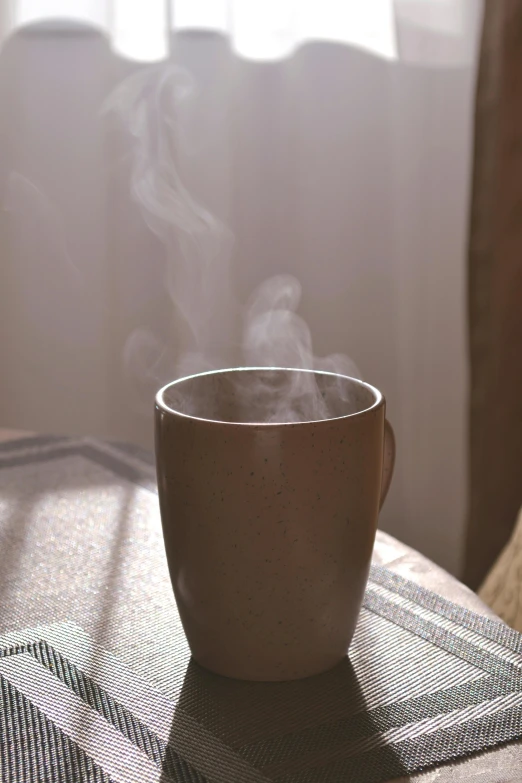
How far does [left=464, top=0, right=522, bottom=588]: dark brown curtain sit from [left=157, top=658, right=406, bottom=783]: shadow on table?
1166mm

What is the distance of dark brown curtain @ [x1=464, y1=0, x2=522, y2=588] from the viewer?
147 centimetres

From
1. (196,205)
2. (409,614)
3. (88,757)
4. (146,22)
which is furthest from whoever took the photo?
(196,205)

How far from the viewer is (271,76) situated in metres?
1.65

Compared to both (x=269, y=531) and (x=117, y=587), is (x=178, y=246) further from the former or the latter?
(x=269, y=531)

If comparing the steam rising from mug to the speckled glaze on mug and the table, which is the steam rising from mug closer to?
the table

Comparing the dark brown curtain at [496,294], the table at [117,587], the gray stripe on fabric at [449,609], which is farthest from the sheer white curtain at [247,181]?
the gray stripe on fabric at [449,609]

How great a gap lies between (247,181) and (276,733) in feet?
4.55

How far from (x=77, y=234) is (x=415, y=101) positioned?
727mm

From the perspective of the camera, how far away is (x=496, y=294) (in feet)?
5.02

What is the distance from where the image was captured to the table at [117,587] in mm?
418

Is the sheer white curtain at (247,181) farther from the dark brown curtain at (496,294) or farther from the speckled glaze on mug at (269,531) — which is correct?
the speckled glaze on mug at (269,531)

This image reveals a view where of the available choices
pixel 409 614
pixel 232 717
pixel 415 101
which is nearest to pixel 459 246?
pixel 415 101

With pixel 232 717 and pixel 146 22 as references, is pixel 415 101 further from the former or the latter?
pixel 232 717

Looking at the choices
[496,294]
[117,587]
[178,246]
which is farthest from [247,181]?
[117,587]
